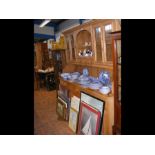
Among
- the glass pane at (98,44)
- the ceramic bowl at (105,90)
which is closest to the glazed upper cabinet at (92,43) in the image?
the glass pane at (98,44)

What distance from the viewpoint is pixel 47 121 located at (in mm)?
3004

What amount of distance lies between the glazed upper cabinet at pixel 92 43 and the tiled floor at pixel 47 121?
3.99 feet

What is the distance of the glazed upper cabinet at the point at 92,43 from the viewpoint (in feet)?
7.67

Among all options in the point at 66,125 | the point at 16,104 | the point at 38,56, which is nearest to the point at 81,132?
the point at 66,125

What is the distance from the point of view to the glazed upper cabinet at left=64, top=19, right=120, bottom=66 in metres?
2.34

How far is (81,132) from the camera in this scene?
2.33 m

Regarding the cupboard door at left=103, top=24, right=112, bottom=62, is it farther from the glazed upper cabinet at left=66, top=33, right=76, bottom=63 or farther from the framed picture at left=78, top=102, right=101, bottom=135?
the glazed upper cabinet at left=66, top=33, right=76, bottom=63

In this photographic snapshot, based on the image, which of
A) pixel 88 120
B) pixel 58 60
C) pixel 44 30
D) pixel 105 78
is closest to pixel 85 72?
pixel 105 78

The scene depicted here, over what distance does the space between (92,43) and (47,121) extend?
1694 millimetres

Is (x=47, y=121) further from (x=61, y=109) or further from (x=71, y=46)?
(x=71, y=46)

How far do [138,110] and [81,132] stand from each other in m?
1.08

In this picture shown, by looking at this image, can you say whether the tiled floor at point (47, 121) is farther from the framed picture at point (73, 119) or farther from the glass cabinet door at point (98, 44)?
the glass cabinet door at point (98, 44)

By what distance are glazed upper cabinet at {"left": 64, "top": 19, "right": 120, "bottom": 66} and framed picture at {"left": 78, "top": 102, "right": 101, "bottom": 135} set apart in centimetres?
76
